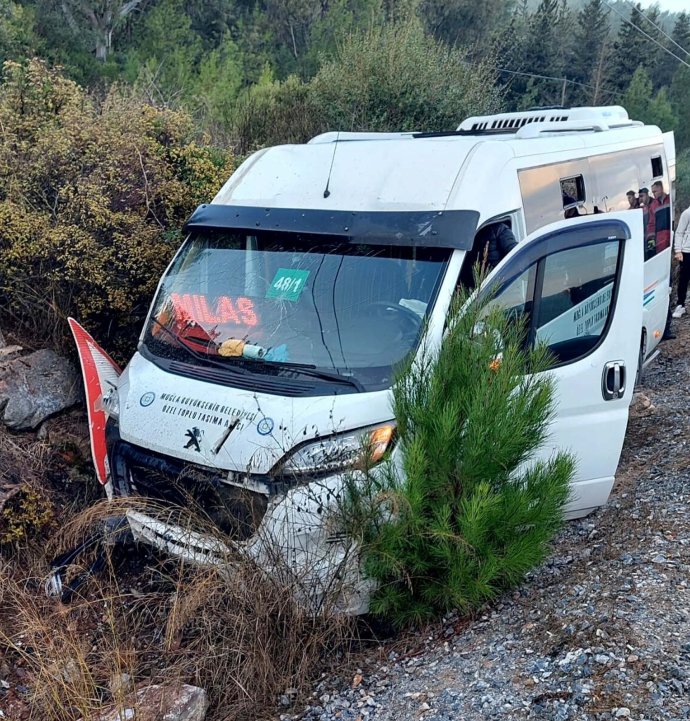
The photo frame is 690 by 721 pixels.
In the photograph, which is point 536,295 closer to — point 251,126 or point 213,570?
point 213,570

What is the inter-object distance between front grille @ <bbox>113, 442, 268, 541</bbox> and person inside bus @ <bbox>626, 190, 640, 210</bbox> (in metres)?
4.89

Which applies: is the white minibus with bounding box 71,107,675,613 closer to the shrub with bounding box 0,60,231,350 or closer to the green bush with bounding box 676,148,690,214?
the shrub with bounding box 0,60,231,350

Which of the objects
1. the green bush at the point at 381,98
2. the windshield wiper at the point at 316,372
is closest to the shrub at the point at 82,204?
the windshield wiper at the point at 316,372

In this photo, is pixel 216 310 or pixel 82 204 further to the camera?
pixel 82 204

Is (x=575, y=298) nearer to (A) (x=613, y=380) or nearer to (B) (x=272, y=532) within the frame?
(A) (x=613, y=380)

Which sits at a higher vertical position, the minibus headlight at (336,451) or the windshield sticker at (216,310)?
the windshield sticker at (216,310)

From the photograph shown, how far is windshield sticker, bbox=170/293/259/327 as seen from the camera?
15.5 ft

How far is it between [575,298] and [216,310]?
7.48 ft

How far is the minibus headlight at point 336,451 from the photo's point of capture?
151 inches

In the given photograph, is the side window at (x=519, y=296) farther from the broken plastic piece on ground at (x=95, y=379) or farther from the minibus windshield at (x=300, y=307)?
the broken plastic piece on ground at (x=95, y=379)

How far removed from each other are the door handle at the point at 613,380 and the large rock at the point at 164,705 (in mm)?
2975

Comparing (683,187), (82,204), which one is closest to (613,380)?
(82,204)

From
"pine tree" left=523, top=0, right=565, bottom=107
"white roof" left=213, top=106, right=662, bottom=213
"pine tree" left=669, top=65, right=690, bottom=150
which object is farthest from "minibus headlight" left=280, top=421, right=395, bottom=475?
"pine tree" left=523, top=0, right=565, bottom=107

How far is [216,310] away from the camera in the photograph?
484 centimetres
